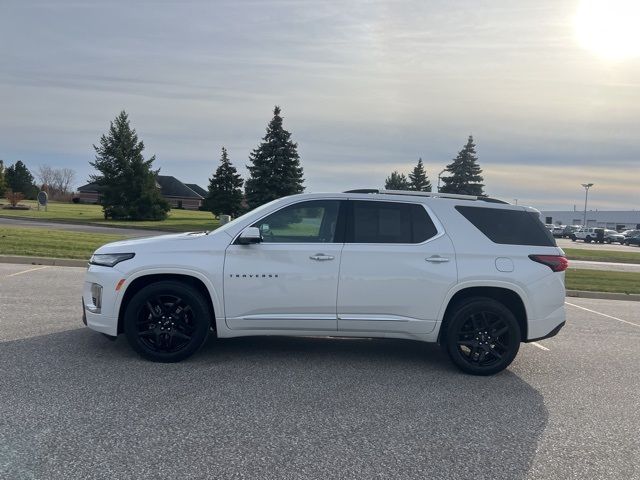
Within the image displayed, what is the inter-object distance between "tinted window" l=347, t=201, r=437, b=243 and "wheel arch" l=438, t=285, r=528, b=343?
709 millimetres

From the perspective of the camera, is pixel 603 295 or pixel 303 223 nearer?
pixel 303 223

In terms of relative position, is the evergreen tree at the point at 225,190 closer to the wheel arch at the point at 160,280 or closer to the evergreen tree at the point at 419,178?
the evergreen tree at the point at 419,178

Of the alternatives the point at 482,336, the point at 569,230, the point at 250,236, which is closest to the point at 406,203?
the point at 482,336

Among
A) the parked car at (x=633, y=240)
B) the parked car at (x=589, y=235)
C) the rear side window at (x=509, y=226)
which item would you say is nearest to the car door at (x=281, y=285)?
the rear side window at (x=509, y=226)

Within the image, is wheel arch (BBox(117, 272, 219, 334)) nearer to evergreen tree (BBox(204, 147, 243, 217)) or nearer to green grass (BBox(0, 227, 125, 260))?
green grass (BBox(0, 227, 125, 260))

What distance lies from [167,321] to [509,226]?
12.3ft

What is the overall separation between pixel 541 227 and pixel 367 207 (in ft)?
6.28

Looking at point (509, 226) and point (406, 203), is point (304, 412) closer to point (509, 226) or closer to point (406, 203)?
point (406, 203)

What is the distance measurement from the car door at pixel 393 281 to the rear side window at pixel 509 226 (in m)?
0.44

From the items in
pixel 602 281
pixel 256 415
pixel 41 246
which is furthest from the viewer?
pixel 41 246

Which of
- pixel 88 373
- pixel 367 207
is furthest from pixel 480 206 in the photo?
pixel 88 373

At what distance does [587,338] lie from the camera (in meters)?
7.41

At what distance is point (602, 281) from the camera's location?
14.6 meters

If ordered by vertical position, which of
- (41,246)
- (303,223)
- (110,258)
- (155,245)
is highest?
(303,223)
